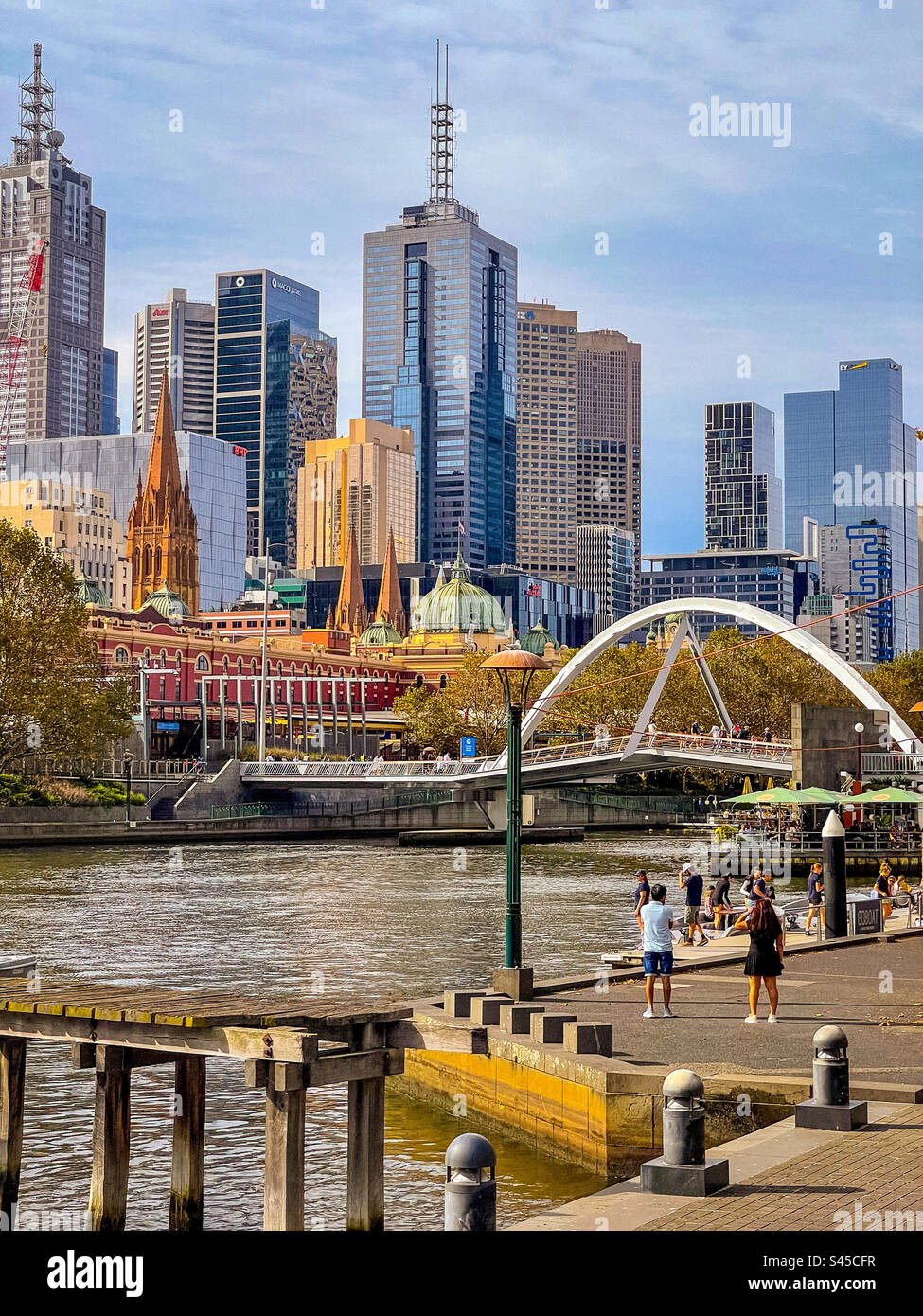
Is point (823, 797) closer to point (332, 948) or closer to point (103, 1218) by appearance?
point (332, 948)

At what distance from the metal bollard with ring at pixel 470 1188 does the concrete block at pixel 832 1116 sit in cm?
550

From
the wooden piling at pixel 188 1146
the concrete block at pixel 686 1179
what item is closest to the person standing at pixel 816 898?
the concrete block at pixel 686 1179

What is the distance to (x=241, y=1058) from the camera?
13.1m

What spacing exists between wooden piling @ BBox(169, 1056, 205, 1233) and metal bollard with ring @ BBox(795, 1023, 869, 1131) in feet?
17.9

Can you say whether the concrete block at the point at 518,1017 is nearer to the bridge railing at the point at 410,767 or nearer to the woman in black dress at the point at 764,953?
the woman in black dress at the point at 764,953

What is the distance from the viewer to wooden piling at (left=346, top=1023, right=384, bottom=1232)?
505 inches

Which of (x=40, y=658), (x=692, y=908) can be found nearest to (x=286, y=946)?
(x=692, y=908)

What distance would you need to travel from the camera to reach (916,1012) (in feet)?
74.5

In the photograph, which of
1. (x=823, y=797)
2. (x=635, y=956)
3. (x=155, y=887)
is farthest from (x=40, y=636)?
(x=635, y=956)

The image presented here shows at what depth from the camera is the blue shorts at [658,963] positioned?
22.3m

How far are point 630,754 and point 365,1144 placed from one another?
2852 inches

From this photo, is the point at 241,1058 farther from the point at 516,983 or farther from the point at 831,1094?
the point at 516,983
